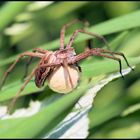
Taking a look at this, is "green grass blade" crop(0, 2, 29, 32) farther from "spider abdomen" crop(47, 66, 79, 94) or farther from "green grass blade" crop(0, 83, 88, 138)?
"green grass blade" crop(0, 83, 88, 138)

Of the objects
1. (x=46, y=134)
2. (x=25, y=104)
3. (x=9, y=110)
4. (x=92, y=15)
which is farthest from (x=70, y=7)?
(x=46, y=134)

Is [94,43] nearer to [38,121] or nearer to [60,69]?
[60,69]

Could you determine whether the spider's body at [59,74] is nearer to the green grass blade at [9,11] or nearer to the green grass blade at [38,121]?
the green grass blade at [38,121]

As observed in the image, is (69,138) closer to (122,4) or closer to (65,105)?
(65,105)

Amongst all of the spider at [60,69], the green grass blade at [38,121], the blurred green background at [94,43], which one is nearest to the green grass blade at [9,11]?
the blurred green background at [94,43]

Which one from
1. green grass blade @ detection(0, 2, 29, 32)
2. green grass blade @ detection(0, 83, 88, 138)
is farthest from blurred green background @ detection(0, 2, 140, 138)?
green grass blade @ detection(0, 83, 88, 138)

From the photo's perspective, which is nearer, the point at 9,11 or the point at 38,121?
the point at 38,121

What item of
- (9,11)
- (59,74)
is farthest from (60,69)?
(9,11)
